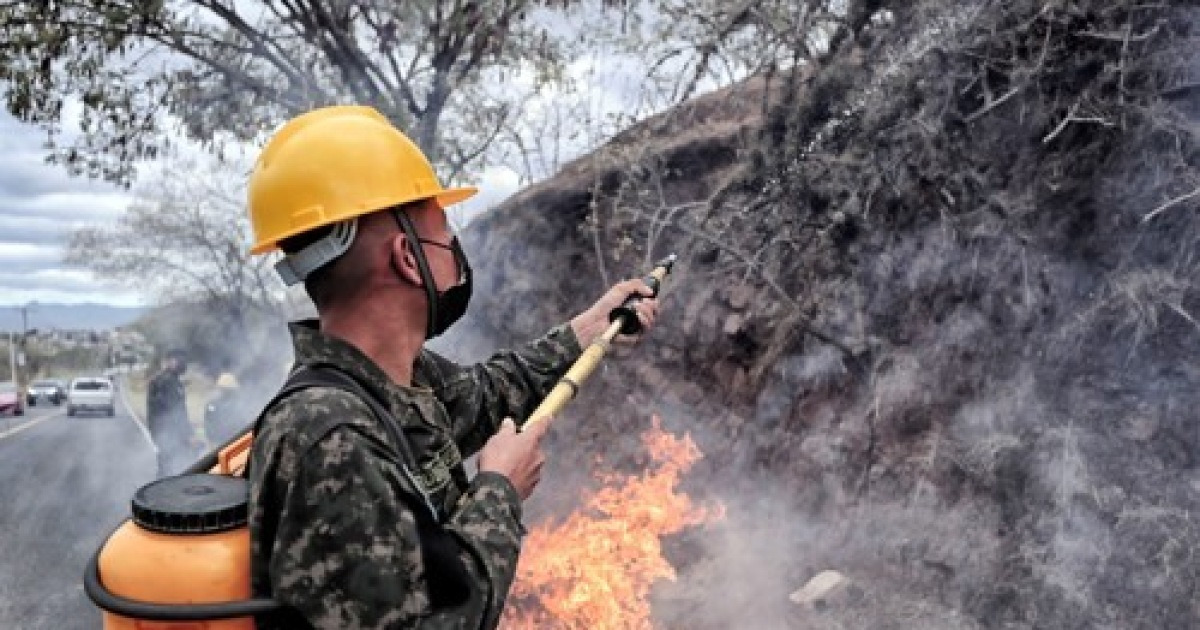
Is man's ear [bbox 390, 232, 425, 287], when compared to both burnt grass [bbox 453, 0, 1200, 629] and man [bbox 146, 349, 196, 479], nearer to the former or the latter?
burnt grass [bbox 453, 0, 1200, 629]

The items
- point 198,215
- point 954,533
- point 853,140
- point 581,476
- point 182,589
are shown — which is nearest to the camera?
point 182,589

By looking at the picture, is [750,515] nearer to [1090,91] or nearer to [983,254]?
[983,254]

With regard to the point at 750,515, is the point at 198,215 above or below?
above

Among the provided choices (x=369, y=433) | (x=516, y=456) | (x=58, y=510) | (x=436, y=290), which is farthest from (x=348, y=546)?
(x=58, y=510)

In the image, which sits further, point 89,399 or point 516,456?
point 89,399

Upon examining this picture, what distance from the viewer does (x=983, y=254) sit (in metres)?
5.15

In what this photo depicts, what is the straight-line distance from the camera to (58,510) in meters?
11.9

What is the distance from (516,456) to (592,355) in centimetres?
62

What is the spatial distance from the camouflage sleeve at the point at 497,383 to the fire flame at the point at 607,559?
126 inches

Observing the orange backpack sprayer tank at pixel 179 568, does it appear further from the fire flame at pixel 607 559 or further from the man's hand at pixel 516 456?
the fire flame at pixel 607 559

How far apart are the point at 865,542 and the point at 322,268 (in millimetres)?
4044

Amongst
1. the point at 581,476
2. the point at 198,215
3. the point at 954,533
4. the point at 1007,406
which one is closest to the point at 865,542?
the point at 954,533

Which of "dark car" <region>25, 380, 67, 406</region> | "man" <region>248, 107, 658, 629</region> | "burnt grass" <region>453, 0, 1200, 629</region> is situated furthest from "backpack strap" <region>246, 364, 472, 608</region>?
"dark car" <region>25, 380, 67, 406</region>

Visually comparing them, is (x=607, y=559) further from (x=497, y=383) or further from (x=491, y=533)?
(x=491, y=533)
